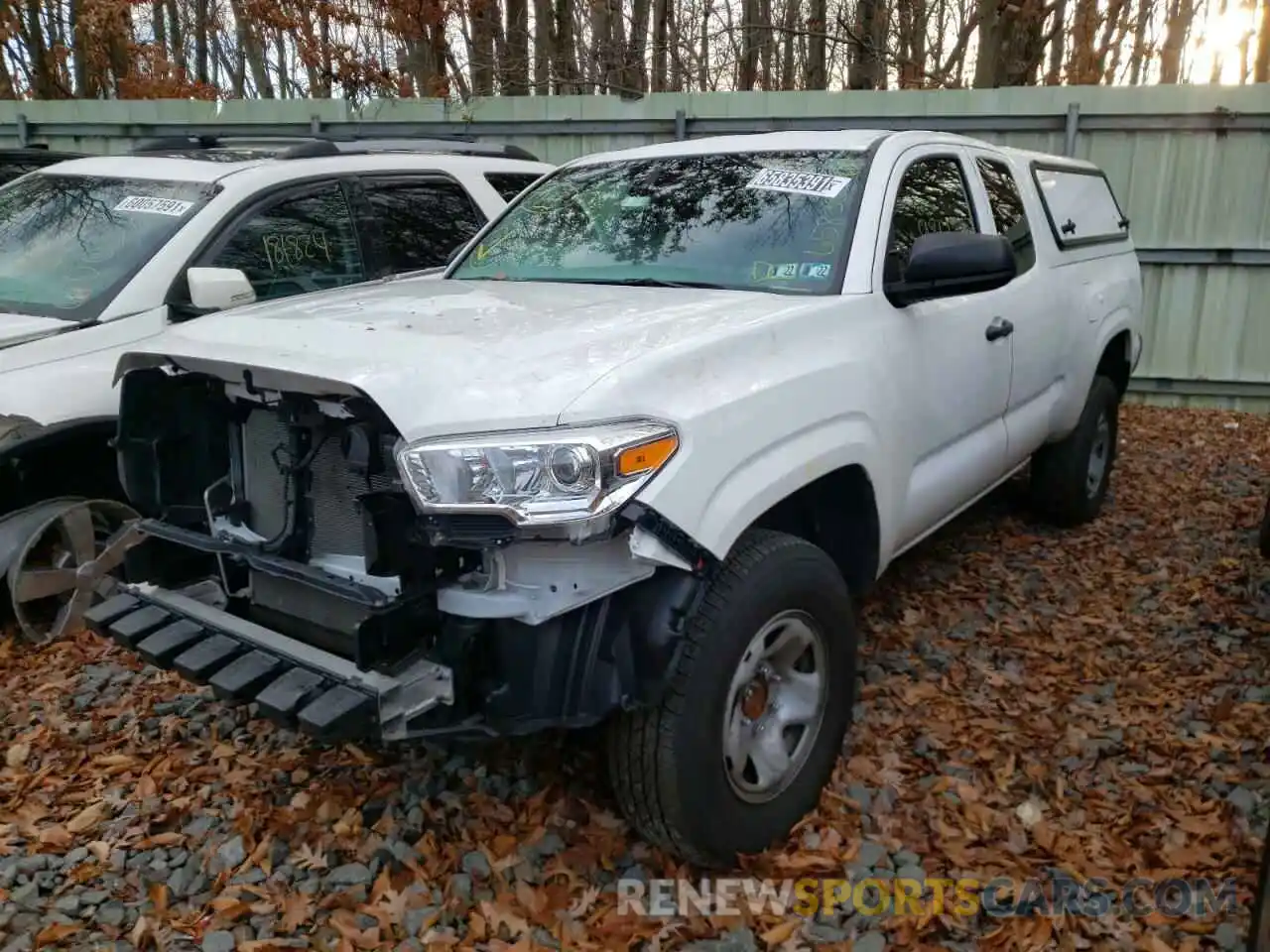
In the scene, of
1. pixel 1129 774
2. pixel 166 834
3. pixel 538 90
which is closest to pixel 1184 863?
pixel 1129 774

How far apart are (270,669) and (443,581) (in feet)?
1.68

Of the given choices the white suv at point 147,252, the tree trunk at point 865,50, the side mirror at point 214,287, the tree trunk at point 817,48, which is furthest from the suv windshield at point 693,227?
the tree trunk at point 817,48

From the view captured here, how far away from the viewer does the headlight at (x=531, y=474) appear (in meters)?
2.24

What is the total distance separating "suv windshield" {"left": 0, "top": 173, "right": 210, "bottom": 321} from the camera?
4.22 metres

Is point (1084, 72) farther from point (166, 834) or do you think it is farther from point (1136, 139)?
point (166, 834)

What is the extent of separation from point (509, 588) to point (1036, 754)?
202 cm

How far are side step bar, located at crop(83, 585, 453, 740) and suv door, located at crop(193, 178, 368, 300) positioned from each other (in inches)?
80.1

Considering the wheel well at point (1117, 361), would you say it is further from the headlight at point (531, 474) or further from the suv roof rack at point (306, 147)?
the headlight at point (531, 474)

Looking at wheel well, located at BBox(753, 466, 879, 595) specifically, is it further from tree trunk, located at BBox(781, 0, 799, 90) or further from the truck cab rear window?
tree trunk, located at BBox(781, 0, 799, 90)

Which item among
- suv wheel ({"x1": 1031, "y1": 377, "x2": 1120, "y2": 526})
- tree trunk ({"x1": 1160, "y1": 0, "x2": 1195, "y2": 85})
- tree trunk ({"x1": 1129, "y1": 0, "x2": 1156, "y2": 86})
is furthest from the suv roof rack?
tree trunk ({"x1": 1129, "y1": 0, "x2": 1156, "y2": 86})

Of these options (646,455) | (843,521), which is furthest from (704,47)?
(646,455)

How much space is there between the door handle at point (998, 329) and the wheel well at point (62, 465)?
3.40 metres

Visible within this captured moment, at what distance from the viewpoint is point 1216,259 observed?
8.38m

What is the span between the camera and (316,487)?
268cm
